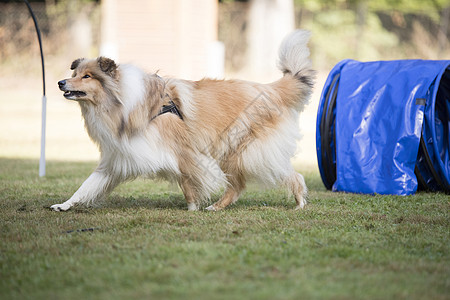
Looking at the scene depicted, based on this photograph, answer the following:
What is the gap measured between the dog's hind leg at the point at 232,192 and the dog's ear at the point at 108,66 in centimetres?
151

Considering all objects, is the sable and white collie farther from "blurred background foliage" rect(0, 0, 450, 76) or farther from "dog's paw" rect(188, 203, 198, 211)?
"blurred background foliage" rect(0, 0, 450, 76)

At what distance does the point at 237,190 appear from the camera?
5.20 metres

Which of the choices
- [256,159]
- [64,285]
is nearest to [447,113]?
[256,159]

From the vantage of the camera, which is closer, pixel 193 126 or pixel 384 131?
pixel 193 126

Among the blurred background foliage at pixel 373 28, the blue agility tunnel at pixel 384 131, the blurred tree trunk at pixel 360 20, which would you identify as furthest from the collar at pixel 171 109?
the blurred tree trunk at pixel 360 20

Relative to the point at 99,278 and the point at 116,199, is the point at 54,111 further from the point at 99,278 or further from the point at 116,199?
the point at 99,278

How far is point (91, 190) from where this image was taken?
15.4 ft

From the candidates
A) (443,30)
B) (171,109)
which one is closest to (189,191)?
(171,109)

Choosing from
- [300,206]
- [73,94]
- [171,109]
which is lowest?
[300,206]

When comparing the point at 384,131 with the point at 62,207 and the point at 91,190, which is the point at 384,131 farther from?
the point at 62,207

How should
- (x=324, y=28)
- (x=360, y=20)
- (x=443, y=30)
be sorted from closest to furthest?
(x=443, y=30) → (x=360, y=20) → (x=324, y=28)

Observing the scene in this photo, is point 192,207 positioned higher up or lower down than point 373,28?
lower down

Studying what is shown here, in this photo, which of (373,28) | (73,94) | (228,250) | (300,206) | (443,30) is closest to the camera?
(228,250)

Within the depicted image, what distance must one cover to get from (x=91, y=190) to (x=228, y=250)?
5.99ft
